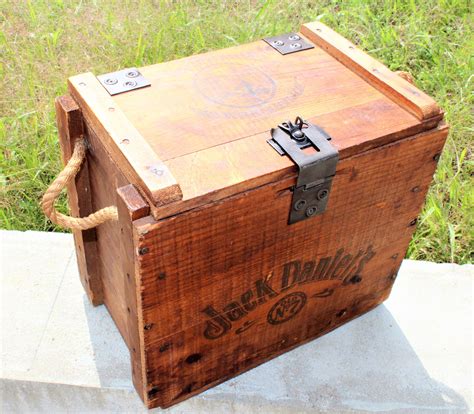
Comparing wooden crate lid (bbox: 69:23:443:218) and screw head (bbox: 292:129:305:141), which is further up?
screw head (bbox: 292:129:305:141)

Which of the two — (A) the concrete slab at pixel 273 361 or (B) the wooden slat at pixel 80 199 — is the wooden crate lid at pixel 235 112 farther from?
(A) the concrete slab at pixel 273 361

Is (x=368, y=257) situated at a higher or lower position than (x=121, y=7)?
higher

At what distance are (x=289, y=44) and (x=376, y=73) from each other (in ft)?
0.83

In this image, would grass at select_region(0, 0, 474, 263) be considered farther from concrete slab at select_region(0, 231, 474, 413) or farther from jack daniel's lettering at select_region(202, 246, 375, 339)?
jack daniel's lettering at select_region(202, 246, 375, 339)

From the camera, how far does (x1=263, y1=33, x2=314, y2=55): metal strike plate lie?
1.59 meters

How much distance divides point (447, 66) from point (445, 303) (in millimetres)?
1421

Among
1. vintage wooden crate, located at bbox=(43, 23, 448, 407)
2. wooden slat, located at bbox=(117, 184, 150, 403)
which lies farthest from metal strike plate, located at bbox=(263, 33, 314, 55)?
wooden slat, located at bbox=(117, 184, 150, 403)

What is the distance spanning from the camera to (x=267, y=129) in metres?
1.32

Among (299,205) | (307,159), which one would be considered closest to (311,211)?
(299,205)

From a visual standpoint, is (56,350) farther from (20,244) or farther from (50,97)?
(50,97)

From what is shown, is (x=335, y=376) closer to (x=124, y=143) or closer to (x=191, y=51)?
(x=124, y=143)

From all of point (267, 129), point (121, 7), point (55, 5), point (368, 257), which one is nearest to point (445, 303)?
point (368, 257)

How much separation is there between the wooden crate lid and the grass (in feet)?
2.95

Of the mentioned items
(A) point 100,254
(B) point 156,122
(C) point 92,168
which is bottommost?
(A) point 100,254
